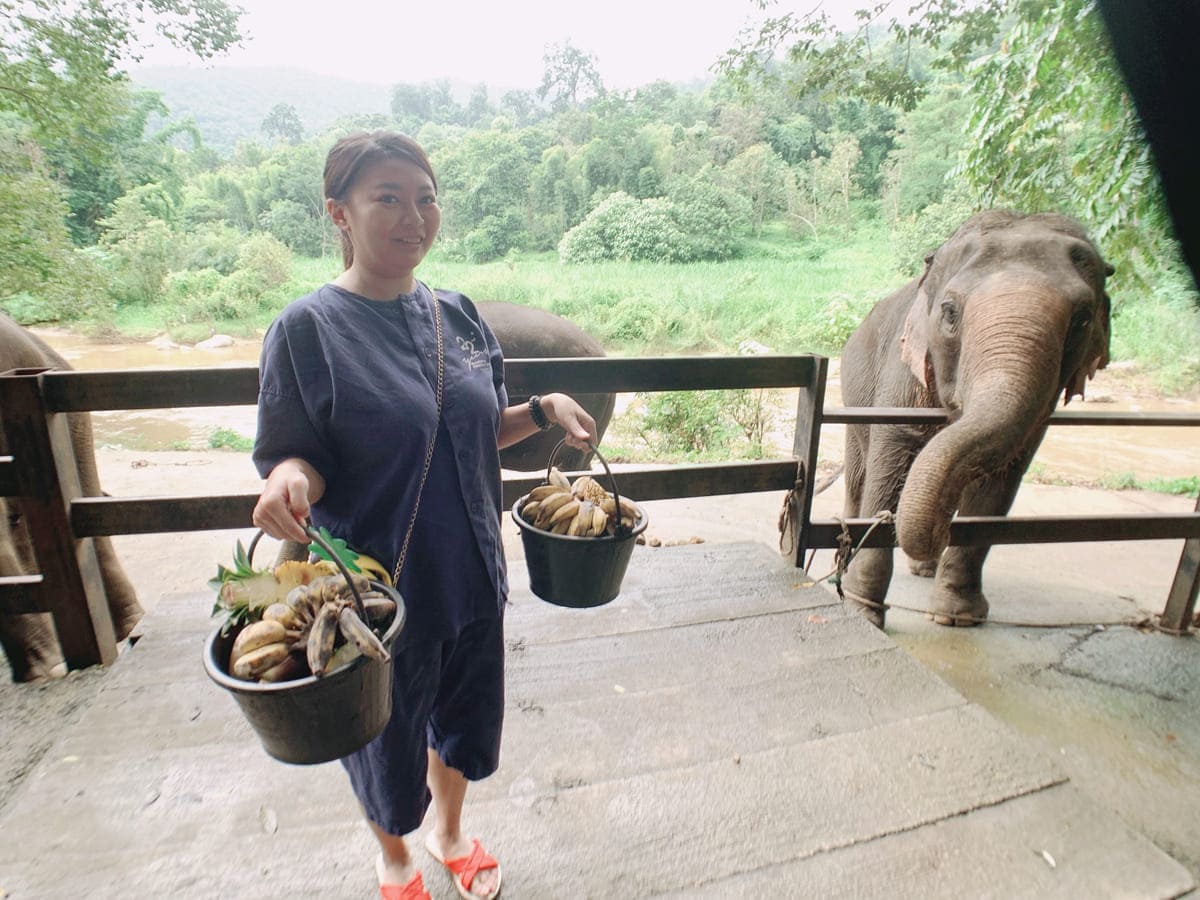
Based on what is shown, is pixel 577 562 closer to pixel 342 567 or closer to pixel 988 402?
pixel 342 567

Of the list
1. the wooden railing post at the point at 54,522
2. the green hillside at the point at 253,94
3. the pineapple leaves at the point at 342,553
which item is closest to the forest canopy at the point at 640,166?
the pineapple leaves at the point at 342,553

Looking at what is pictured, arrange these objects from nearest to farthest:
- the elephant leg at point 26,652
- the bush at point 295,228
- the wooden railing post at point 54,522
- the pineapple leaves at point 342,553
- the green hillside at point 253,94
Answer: the pineapple leaves at point 342,553 < the wooden railing post at point 54,522 < the elephant leg at point 26,652 < the bush at point 295,228 < the green hillside at point 253,94

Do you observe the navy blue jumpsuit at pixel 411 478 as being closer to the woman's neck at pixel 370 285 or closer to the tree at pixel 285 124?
the woman's neck at pixel 370 285

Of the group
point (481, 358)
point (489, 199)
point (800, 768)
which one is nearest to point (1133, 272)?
point (800, 768)

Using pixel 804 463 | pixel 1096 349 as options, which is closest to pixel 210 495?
pixel 804 463

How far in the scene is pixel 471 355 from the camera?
1.44 m

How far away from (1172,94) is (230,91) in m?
153

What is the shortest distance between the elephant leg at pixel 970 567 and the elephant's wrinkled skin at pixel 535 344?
2270 mm

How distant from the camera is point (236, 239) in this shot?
26.5 metres

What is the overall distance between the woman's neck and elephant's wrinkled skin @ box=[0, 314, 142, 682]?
2.20 m

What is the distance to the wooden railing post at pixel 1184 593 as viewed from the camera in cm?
327

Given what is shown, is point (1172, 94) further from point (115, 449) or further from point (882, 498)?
point (115, 449)

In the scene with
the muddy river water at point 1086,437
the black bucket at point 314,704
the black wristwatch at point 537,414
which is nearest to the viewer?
the black bucket at point 314,704

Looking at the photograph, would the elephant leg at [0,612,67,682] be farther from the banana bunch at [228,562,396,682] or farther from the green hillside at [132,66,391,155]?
the green hillside at [132,66,391,155]
